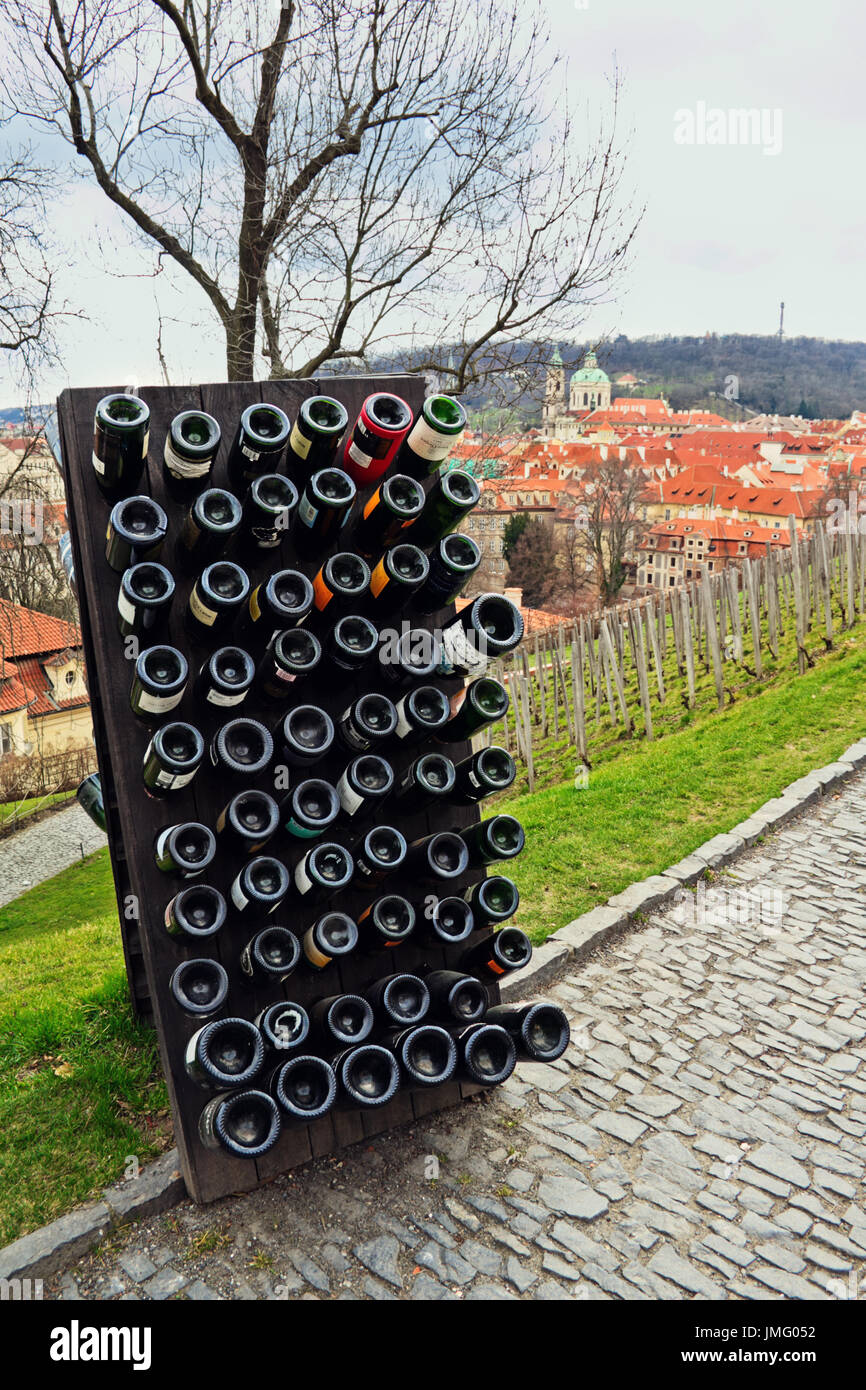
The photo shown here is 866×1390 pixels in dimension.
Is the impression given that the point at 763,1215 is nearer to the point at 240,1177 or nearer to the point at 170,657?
the point at 240,1177

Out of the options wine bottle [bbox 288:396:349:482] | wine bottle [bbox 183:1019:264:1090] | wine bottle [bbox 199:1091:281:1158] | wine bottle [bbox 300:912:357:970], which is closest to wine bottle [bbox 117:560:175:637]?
wine bottle [bbox 288:396:349:482]

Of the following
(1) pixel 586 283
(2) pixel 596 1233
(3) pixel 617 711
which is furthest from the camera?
(3) pixel 617 711

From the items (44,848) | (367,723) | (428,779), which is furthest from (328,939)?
(44,848)

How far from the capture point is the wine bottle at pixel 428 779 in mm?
3272

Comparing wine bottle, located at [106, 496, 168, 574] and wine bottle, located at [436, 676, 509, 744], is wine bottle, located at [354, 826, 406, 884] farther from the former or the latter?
wine bottle, located at [106, 496, 168, 574]

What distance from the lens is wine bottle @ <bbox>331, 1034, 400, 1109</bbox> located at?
2881 millimetres

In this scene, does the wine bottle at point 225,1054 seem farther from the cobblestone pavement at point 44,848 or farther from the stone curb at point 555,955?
the cobblestone pavement at point 44,848

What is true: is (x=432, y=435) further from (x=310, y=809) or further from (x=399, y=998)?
(x=399, y=998)

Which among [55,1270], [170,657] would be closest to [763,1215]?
[55,1270]

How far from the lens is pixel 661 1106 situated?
3.79 m

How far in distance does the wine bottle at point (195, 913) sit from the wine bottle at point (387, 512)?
1353mm

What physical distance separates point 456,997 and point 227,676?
1.46m

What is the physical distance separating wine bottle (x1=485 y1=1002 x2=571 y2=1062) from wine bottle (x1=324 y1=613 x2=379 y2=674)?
1.43 m
